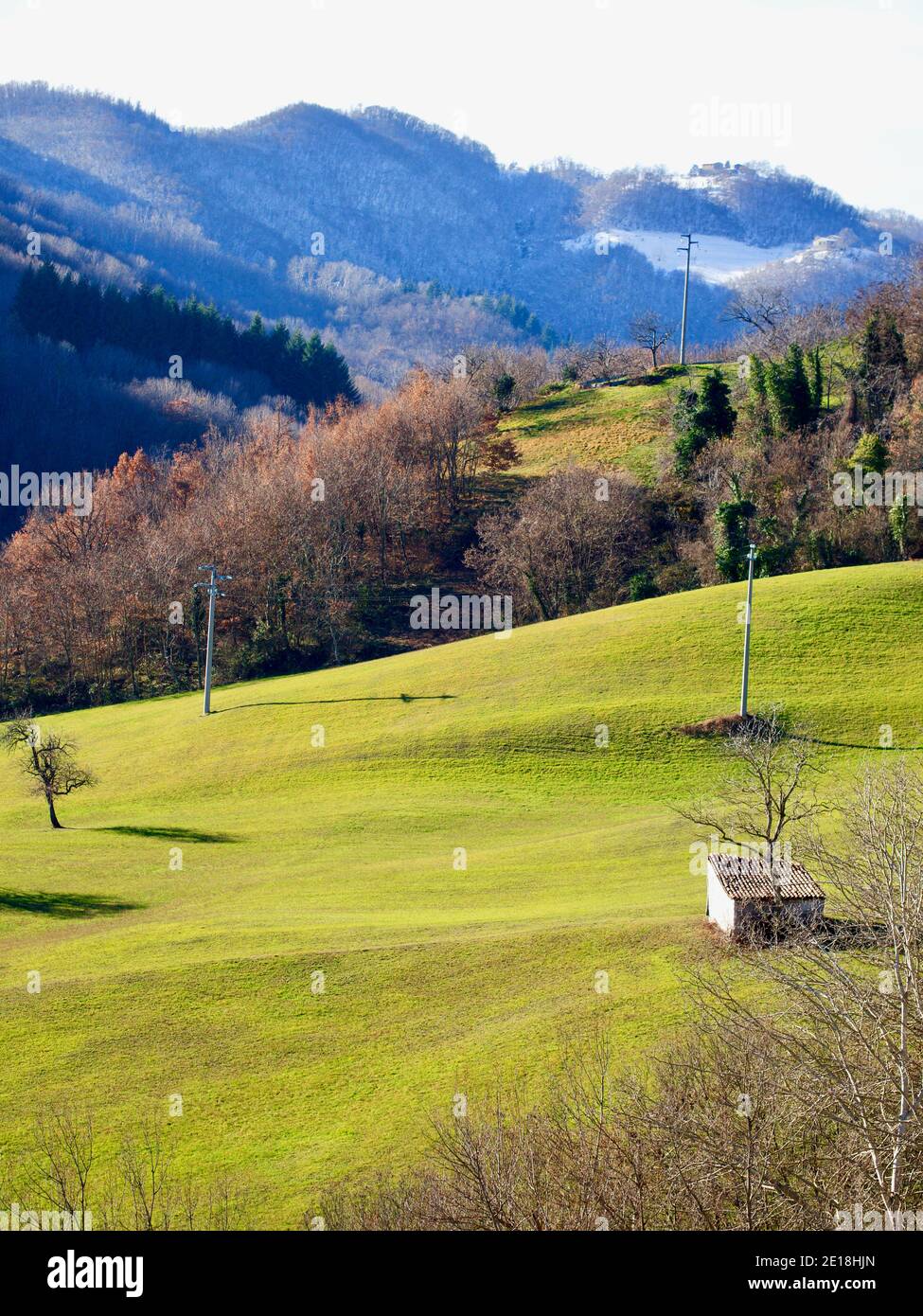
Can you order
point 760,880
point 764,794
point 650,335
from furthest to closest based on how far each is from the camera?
point 650,335 < point 764,794 < point 760,880

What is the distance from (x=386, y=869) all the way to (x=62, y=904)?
10902 millimetres

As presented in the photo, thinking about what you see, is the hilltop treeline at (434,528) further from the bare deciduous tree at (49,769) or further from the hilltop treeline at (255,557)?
the bare deciduous tree at (49,769)

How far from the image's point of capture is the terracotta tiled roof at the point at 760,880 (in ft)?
108

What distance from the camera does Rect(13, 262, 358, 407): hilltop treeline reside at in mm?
171125

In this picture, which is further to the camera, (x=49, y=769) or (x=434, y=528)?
(x=434, y=528)

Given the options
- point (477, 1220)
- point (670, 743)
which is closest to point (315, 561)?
point (670, 743)

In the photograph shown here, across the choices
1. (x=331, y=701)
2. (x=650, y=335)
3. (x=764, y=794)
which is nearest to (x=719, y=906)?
(x=764, y=794)

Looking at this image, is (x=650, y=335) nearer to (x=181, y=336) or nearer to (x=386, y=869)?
(x=181, y=336)

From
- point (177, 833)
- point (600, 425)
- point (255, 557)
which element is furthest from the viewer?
point (600, 425)

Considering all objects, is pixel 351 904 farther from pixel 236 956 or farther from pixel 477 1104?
pixel 477 1104

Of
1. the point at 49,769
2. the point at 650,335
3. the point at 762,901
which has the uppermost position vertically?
the point at 650,335

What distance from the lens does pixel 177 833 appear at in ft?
163

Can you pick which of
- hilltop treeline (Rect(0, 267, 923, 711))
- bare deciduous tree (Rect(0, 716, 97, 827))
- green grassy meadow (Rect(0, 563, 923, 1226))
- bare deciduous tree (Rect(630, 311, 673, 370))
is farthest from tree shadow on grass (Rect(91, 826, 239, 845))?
bare deciduous tree (Rect(630, 311, 673, 370))

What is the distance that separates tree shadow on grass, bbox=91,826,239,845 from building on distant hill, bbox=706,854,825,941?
70.8ft
